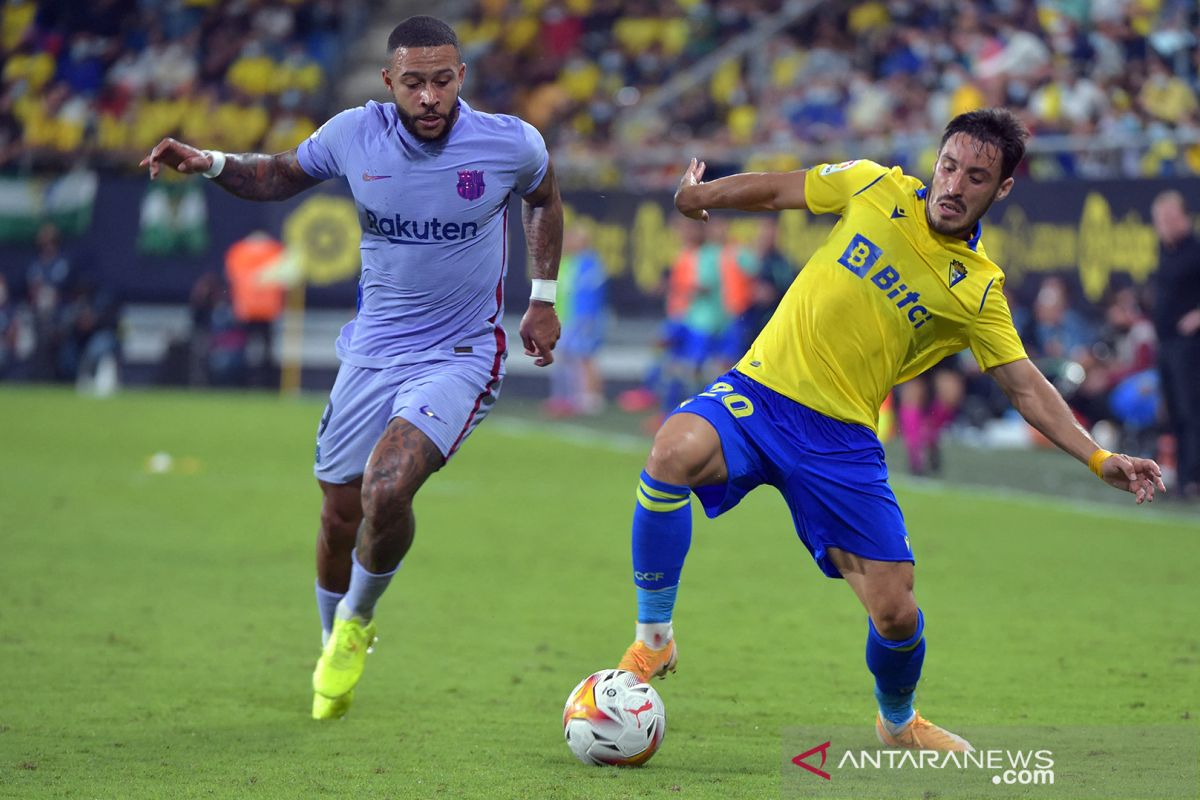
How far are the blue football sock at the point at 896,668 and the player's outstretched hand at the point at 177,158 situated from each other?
2.83m

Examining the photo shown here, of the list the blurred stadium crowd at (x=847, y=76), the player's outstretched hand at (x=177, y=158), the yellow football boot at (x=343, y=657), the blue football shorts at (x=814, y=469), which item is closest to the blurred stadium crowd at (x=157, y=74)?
the blurred stadium crowd at (x=847, y=76)

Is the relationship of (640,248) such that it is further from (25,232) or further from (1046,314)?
(25,232)

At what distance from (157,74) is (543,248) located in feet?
73.4

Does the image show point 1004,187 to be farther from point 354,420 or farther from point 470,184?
point 354,420

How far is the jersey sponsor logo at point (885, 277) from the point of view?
5.61 meters

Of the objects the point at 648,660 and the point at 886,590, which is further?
the point at 648,660

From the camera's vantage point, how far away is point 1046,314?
667 inches

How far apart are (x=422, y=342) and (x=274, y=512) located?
6.30 m

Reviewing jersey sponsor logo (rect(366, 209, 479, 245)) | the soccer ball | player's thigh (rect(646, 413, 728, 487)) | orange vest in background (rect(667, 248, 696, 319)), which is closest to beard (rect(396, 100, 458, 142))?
jersey sponsor logo (rect(366, 209, 479, 245))

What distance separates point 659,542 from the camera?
5688 mm

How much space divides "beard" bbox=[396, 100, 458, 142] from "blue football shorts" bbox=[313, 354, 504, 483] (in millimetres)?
824

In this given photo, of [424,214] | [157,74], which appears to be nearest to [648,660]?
[424,214]

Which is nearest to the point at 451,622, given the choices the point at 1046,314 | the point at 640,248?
the point at 1046,314

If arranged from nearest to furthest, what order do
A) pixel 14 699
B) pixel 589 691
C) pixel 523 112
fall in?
1. pixel 589 691
2. pixel 14 699
3. pixel 523 112
